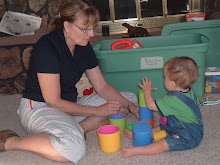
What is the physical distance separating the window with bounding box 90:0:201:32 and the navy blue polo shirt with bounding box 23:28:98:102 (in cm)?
118

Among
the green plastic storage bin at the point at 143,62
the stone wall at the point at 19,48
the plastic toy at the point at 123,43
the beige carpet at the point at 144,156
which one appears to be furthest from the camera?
the stone wall at the point at 19,48

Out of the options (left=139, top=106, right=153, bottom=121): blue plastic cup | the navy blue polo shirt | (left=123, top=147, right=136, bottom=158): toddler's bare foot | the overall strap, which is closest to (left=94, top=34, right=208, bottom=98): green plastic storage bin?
the navy blue polo shirt

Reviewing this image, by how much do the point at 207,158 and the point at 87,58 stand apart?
0.72 m

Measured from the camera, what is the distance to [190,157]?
102 centimetres

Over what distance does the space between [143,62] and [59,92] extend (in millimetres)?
653

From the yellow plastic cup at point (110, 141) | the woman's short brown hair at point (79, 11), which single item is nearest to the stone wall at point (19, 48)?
the woman's short brown hair at point (79, 11)

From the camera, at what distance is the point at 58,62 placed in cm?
110

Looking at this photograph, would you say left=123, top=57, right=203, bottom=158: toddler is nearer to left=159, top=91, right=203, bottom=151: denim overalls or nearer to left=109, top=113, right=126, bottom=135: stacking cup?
left=159, top=91, right=203, bottom=151: denim overalls

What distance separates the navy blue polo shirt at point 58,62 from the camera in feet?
3.49

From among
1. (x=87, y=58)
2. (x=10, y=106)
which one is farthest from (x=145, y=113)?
(x=10, y=106)

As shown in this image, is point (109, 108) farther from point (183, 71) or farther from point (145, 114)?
point (183, 71)

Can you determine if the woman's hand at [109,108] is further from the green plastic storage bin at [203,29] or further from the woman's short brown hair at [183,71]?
the green plastic storage bin at [203,29]

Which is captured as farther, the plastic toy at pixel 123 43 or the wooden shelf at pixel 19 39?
the wooden shelf at pixel 19 39

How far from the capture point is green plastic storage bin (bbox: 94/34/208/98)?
152cm
